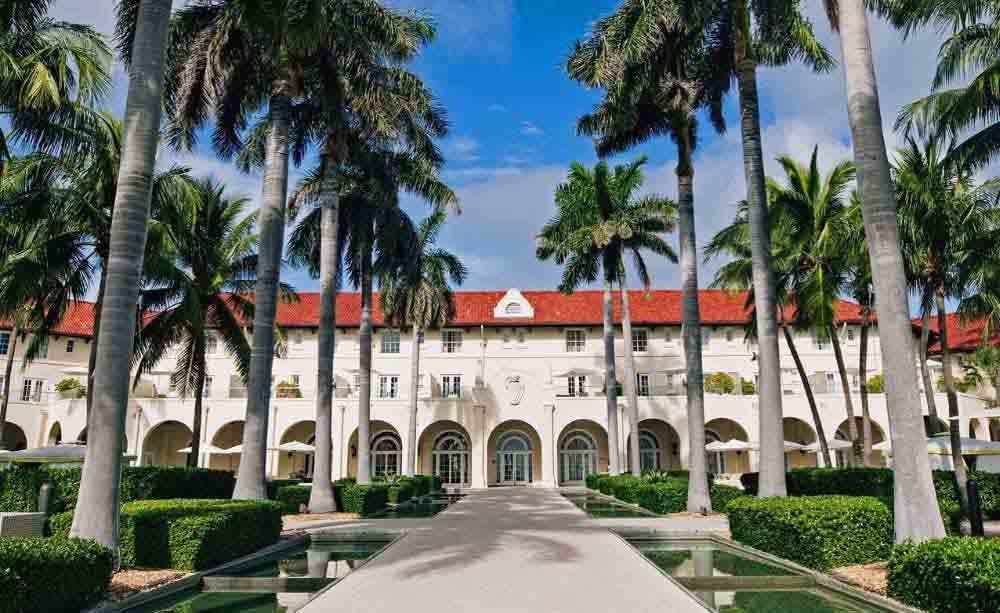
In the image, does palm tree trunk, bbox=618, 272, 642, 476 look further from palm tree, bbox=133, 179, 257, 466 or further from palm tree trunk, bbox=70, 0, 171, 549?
palm tree trunk, bbox=70, 0, 171, 549

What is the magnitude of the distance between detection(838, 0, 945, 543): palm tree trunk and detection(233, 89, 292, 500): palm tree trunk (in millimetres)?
11363

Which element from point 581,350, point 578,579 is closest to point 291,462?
point 581,350

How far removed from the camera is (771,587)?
9539 mm

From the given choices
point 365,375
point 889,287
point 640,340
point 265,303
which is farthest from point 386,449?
point 889,287

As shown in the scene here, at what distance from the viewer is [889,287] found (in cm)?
954

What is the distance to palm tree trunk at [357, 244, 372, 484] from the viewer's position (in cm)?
2430

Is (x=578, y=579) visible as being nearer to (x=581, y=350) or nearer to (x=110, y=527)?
(x=110, y=527)

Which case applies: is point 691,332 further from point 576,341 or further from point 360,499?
point 576,341

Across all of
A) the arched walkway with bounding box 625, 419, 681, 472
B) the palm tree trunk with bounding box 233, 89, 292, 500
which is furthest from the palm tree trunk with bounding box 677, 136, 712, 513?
the arched walkway with bounding box 625, 419, 681, 472

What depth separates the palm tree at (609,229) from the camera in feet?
101

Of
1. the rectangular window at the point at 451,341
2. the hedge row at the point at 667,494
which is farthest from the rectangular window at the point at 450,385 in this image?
the hedge row at the point at 667,494

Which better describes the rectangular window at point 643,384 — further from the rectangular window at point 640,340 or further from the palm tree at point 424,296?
the palm tree at point 424,296

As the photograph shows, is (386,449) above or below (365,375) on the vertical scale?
below

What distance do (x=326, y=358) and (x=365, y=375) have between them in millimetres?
4466
